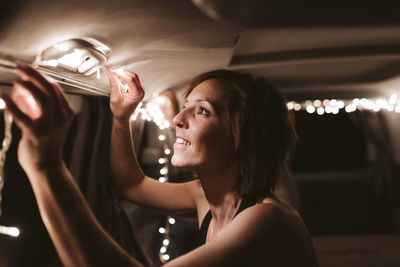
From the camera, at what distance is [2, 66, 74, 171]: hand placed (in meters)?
0.71

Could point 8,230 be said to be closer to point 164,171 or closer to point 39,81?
point 39,81

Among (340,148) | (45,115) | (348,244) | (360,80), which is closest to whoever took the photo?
(45,115)

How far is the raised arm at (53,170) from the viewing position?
2.34 ft

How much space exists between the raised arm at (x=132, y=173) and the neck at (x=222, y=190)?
0.24 meters

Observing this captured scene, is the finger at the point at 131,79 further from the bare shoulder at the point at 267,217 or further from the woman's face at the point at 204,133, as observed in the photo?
the bare shoulder at the point at 267,217

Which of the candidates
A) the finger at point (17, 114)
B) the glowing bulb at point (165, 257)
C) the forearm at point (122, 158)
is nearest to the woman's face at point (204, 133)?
the forearm at point (122, 158)

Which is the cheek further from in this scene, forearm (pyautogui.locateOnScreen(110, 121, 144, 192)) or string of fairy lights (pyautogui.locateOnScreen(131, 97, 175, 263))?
string of fairy lights (pyautogui.locateOnScreen(131, 97, 175, 263))

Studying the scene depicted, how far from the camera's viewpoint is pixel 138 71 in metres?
1.34

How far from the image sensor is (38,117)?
2.32 feet

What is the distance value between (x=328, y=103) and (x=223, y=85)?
46.5 inches

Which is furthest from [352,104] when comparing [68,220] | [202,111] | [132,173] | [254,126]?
[68,220]

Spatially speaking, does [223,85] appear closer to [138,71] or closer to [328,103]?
[138,71]

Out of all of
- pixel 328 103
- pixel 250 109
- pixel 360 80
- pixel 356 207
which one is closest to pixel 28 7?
pixel 250 109

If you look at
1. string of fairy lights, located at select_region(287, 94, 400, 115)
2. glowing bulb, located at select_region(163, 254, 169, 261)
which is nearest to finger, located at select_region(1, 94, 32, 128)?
glowing bulb, located at select_region(163, 254, 169, 261)
